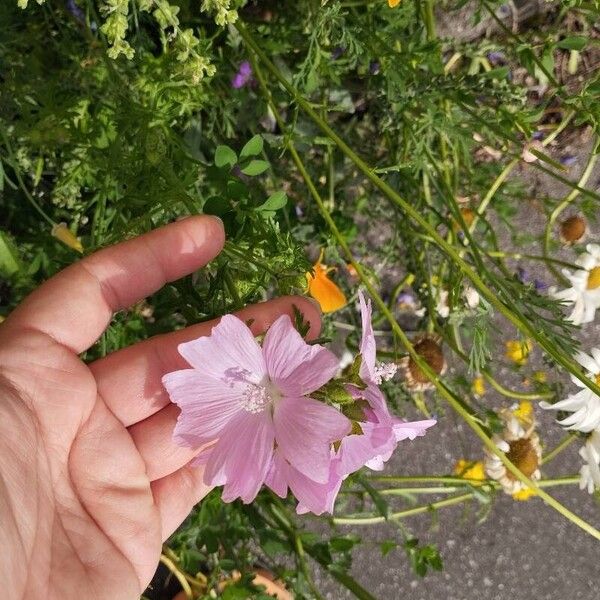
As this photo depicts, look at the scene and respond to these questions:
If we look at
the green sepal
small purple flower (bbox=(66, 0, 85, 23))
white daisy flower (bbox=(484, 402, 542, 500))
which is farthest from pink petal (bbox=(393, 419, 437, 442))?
small purple flower (bbox=(66, 0, 85, 23))

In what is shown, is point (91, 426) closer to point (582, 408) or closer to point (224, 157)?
point (224, 157)

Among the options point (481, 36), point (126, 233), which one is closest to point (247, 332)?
point (126, 233)

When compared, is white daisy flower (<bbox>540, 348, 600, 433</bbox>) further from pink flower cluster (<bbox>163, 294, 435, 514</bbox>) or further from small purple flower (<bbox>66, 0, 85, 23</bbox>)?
small purple flower (<bbox>66, 0, 85, 23</bbox>)

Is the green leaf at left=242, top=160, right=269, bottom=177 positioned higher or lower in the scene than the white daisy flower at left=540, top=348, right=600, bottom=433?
higher

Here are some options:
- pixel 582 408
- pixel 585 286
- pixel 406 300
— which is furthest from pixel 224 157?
pixel 406 300

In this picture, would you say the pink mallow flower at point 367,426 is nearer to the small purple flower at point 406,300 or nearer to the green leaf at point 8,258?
the green leaf at point 8,258

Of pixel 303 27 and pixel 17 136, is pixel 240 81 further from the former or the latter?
pixel 17 136
